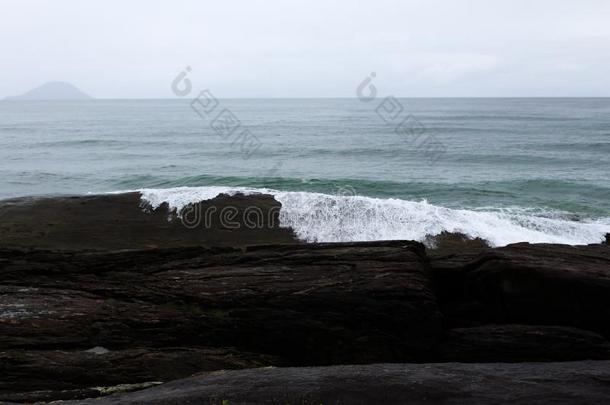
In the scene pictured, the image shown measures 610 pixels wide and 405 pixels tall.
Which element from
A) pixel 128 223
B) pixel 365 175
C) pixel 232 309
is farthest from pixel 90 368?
pixel 365 175

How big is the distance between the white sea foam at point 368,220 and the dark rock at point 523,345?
29.3 feet

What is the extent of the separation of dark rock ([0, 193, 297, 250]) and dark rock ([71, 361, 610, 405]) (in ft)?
32.5

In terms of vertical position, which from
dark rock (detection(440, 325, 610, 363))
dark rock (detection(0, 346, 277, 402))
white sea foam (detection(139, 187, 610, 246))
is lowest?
dark rock (detection(440, 325, 610, 363))

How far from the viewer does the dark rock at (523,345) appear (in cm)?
785

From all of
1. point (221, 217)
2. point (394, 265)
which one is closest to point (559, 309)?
point (394, 265)

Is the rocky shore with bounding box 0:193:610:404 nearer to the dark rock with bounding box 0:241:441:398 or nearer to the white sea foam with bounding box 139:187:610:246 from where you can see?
the dark rock with bounding box 0:241:441:398

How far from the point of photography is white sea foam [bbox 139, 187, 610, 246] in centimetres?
1730

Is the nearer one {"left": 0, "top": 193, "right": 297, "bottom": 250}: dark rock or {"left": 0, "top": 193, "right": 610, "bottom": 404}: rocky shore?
{"left": 0, "top": 193, "right": 610, "bottom": 404}: rocky shore

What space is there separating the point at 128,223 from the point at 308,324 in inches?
402

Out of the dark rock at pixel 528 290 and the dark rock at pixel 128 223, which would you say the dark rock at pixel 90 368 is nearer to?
the dark rock at pixel 528 290

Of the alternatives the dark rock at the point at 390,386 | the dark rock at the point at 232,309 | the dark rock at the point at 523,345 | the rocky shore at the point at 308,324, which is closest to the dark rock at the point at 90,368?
the rocky shore at the point at 308,324

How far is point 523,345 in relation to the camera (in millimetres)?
7949

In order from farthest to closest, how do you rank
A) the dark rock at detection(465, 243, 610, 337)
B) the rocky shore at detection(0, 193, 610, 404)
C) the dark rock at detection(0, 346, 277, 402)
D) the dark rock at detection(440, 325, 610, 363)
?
1. the dark rock at detection(465, 243, 610, 337)
2. the dark rock at detection(440, 325, 610, 363)
3. the dark rock at detection(0, 346, 277, 402)
4. the rocky shore at detection(0, 193, 610, 404)

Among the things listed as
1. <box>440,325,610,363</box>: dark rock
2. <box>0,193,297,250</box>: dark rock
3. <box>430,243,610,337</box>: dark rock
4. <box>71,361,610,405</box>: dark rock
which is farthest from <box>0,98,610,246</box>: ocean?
<box>71,361,610,405</box>: dark rock
